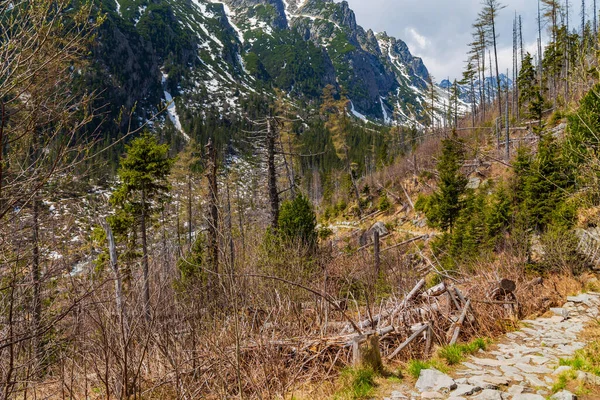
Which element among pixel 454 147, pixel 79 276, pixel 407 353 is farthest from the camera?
pixel 454 147

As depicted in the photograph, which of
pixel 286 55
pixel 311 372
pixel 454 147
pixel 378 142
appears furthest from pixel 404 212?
pixel 286 55

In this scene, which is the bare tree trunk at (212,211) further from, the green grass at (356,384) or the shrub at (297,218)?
the shrub at (297,218)

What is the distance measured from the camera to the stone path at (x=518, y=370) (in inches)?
147

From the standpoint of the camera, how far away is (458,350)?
4.84 meters

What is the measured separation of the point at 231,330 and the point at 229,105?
122072mm

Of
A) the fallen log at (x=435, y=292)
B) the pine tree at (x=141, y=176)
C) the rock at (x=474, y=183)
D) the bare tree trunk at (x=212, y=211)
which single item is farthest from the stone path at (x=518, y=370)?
the rock at (x=474, y=183)

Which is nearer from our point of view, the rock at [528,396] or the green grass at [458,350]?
the rock at [528,396]

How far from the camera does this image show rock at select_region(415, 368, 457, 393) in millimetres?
3906

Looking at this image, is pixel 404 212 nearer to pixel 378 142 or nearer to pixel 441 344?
pixel 441 344

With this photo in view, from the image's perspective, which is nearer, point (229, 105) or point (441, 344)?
point (441, 344)

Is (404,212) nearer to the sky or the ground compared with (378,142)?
Answer: nearer to the ground

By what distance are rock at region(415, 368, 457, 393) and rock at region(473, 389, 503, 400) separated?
0.99ft

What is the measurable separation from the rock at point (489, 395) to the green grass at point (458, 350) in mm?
987

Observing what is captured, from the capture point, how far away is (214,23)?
620 feet
